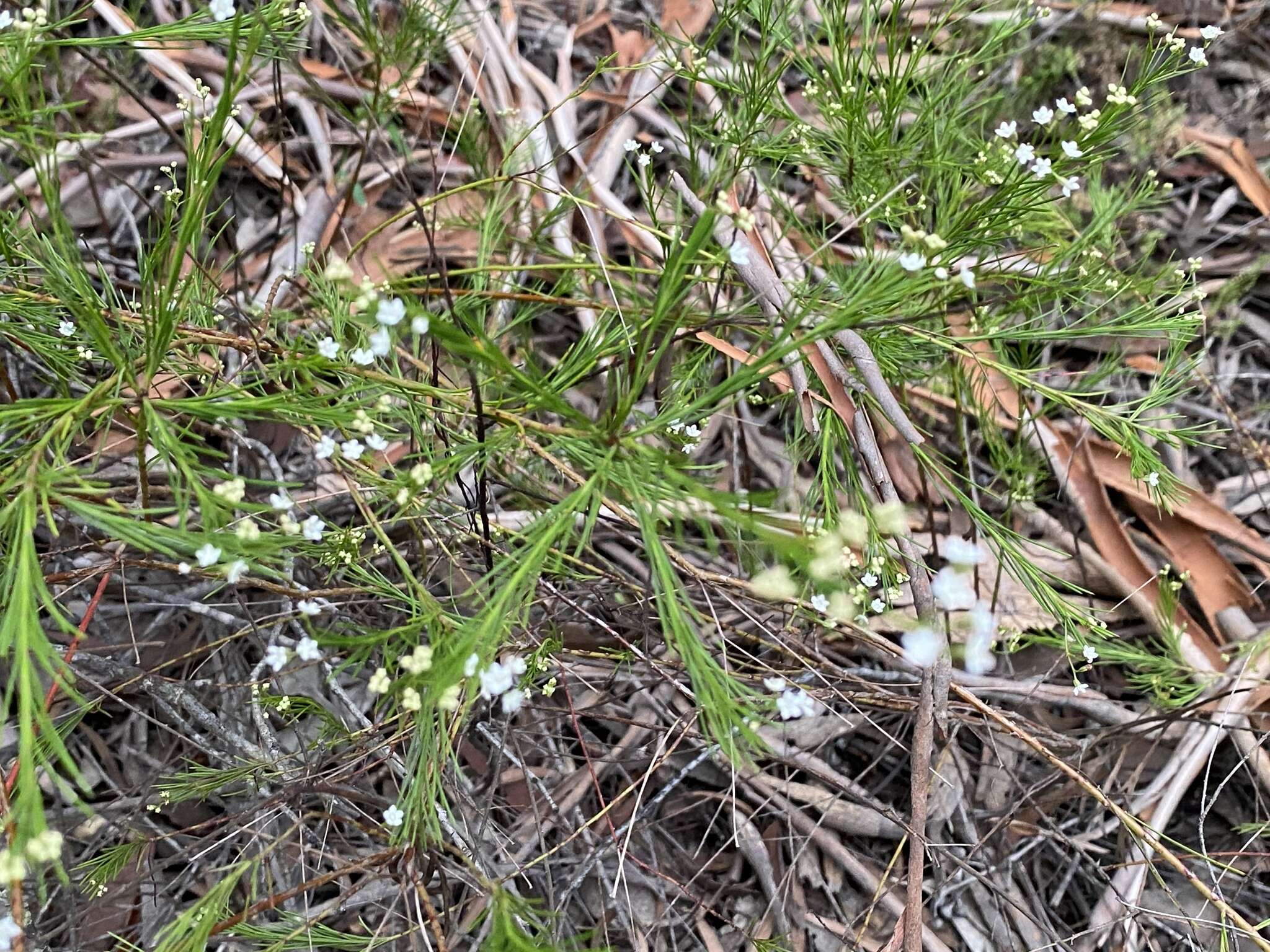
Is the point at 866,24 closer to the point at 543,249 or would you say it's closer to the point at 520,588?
the point at 543,249

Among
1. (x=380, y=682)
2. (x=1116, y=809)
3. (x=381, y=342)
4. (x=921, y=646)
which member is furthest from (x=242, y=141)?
(x=1116, y=809)

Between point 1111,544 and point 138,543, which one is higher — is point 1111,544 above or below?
below

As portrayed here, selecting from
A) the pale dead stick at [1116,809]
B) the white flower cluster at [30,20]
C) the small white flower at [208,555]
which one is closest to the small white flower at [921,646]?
→ the pale dead stick at [1116,809]

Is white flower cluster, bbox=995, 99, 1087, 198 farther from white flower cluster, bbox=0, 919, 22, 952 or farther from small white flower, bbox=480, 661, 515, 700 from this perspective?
→ white flower cluster, bbox=0, 919, 22, 952

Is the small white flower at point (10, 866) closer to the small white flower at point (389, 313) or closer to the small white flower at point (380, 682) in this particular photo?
the small white flower at point (380, 682)

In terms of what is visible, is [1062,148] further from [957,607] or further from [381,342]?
[381,342]

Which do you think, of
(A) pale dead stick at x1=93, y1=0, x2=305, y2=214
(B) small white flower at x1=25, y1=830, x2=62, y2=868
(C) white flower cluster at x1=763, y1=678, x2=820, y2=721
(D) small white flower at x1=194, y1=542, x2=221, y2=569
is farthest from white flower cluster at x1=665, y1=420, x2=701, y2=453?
(A) pale dead stick at x1=93, y1=0, x2=305, y2=214

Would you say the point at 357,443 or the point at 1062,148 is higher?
the point at 1062,148

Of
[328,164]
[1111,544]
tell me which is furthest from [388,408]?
[1111,544]
